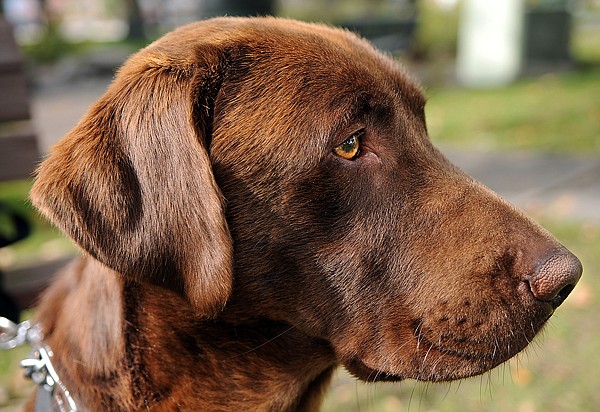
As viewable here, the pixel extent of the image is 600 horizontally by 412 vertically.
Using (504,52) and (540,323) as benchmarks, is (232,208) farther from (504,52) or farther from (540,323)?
(504,52)

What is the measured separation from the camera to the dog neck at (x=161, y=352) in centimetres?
237

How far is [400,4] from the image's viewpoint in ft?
90.9

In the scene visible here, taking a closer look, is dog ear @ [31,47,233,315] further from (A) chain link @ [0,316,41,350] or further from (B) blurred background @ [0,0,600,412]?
(A) chain link @ [0,316,41,350]

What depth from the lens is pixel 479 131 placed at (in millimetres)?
10734

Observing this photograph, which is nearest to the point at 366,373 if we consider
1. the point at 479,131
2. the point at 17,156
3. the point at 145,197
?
the point at 145,197

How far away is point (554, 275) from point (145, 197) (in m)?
1.17

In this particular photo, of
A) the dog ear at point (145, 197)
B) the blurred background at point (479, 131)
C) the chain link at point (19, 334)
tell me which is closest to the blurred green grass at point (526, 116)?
the blurred background at point (479, 131)

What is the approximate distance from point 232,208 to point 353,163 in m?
0.39

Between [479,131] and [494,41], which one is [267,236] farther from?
[494,41]

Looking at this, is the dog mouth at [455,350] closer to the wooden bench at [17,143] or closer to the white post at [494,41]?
the wooden bench at [17,143]

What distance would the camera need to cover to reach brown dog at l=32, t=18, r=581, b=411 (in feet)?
6.92

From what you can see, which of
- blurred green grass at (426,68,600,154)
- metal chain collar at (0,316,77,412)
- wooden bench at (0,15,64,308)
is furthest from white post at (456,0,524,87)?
metal chain collar at (0,316,77,412)

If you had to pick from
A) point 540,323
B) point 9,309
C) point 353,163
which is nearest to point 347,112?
point 353,163

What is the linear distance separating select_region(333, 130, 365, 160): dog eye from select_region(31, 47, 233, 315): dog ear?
0.40 m
